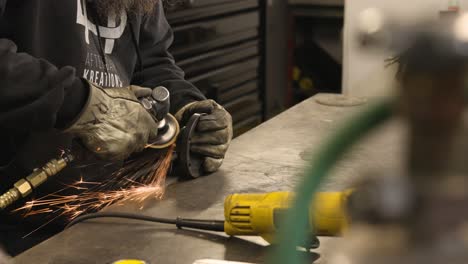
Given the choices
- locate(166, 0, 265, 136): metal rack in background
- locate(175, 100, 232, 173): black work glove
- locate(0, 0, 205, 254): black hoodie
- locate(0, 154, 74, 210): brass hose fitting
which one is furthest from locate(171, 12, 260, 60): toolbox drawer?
locate(0, 154, 74, 210): brass hose fitting

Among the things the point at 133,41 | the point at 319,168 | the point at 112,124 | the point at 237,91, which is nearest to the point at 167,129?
the point at 112,124

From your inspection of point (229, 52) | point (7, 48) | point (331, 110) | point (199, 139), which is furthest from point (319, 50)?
point (7, 48)

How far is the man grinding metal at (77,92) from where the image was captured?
46.3 inches

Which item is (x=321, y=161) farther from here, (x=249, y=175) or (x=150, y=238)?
(x=249, y=175)

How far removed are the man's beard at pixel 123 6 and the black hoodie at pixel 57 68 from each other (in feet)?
0.10

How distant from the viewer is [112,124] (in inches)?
48.8

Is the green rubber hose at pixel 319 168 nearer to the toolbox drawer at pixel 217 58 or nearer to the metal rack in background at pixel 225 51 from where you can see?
the metal rack in background at pixel 225 51

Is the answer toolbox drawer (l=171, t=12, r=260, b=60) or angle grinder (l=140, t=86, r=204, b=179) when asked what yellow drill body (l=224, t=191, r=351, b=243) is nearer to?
angle grinder (l=140, t=86, r=204, b=179)

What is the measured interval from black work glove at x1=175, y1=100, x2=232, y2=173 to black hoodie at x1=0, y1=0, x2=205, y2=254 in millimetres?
120

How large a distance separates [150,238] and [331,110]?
3.63 ft

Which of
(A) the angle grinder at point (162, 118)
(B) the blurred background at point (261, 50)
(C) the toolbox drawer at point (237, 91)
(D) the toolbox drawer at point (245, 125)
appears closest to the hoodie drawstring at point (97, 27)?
(A) the angle grinder at point (162, 118)

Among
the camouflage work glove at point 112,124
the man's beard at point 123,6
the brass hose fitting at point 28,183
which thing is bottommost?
the brass hose fitting at point 28,183

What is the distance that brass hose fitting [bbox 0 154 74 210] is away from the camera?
3.48ft

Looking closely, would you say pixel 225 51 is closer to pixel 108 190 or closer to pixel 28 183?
pixel 108 190
